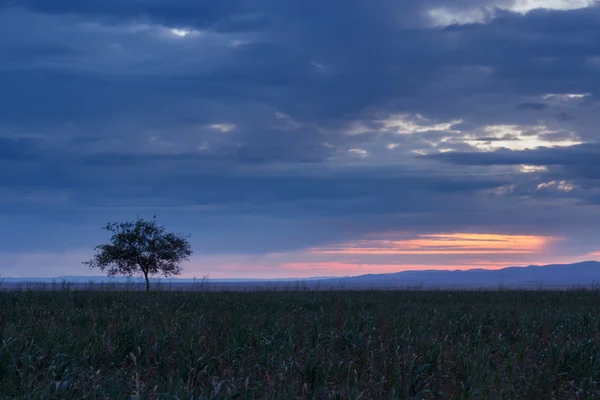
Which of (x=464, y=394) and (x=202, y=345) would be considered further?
(x=202, y=345)

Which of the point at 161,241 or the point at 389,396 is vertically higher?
the point at 161,241

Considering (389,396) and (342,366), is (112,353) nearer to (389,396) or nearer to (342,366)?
(342,366)

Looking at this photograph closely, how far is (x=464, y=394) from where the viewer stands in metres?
10.6

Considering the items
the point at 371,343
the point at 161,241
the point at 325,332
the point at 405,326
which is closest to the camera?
the point at 371,343

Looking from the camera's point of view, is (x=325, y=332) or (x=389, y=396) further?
(x=325, y=332)

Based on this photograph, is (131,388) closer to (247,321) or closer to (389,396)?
(389,396)

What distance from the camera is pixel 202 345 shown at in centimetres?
1437

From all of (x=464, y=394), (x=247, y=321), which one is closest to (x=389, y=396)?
(x=464, y=394)

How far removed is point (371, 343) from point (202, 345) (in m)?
4.13

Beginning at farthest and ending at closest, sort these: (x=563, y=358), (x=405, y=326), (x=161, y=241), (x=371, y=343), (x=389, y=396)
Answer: (x=161, y=241)
(x=405, y=326)
(x=371, y=343)
(x=563, y=358)
(x=389, y=396)

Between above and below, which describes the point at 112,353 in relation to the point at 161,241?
below

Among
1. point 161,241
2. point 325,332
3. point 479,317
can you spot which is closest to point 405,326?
point 325,332

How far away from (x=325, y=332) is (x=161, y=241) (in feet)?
146

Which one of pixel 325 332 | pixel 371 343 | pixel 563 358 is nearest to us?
pixel 563 358
